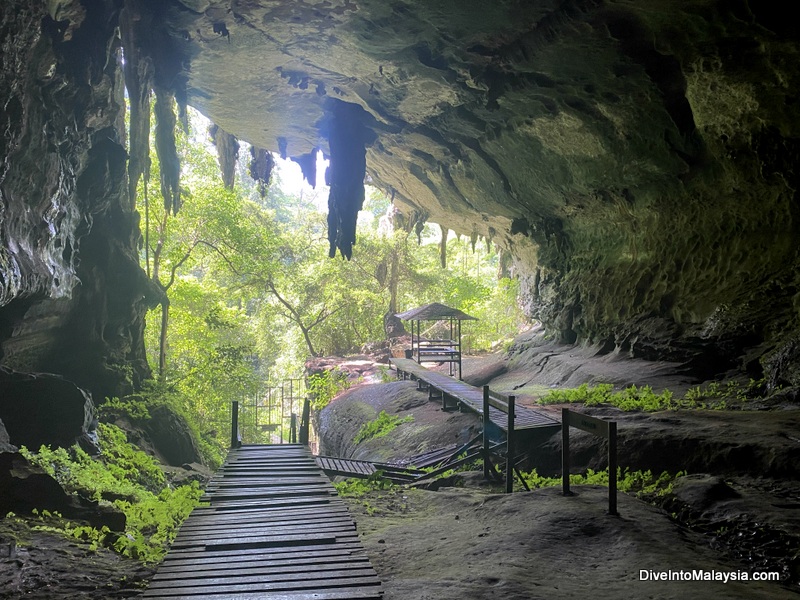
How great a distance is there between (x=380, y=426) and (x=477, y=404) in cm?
418

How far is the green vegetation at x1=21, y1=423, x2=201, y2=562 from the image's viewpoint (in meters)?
6.64

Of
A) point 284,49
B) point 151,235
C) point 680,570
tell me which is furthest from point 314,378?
point 680,570

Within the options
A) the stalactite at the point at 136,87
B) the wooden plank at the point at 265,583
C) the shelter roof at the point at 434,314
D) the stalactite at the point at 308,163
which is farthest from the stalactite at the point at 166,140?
the wooden plank at the point at 265,583

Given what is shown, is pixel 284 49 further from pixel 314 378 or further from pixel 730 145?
pixel 314 378

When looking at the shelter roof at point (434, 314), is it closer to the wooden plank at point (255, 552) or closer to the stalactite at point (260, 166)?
the stalactite at point (260, 166)

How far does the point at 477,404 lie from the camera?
1238 cm

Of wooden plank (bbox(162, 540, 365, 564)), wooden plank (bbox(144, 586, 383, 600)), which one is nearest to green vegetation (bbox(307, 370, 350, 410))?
wooden plank (bbox(162, 540, 365, 564))

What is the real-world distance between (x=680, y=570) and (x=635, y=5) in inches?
316

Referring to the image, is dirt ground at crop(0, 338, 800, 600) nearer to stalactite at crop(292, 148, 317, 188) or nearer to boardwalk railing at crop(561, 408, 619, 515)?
boardwalk railing at crop(561, 408, 619, 515)

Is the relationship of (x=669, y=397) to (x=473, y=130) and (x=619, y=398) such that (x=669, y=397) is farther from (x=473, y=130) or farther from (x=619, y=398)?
(x=473, y=130)

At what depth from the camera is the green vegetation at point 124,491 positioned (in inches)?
261

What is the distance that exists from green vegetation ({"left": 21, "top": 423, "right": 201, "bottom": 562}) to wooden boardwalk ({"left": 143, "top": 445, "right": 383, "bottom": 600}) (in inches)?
40.1

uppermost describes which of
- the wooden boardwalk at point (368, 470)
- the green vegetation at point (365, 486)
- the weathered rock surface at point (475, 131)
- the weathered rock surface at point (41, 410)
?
the weathered rock surface at point (475, 131)

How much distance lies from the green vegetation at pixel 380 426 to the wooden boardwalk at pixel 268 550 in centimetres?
766
